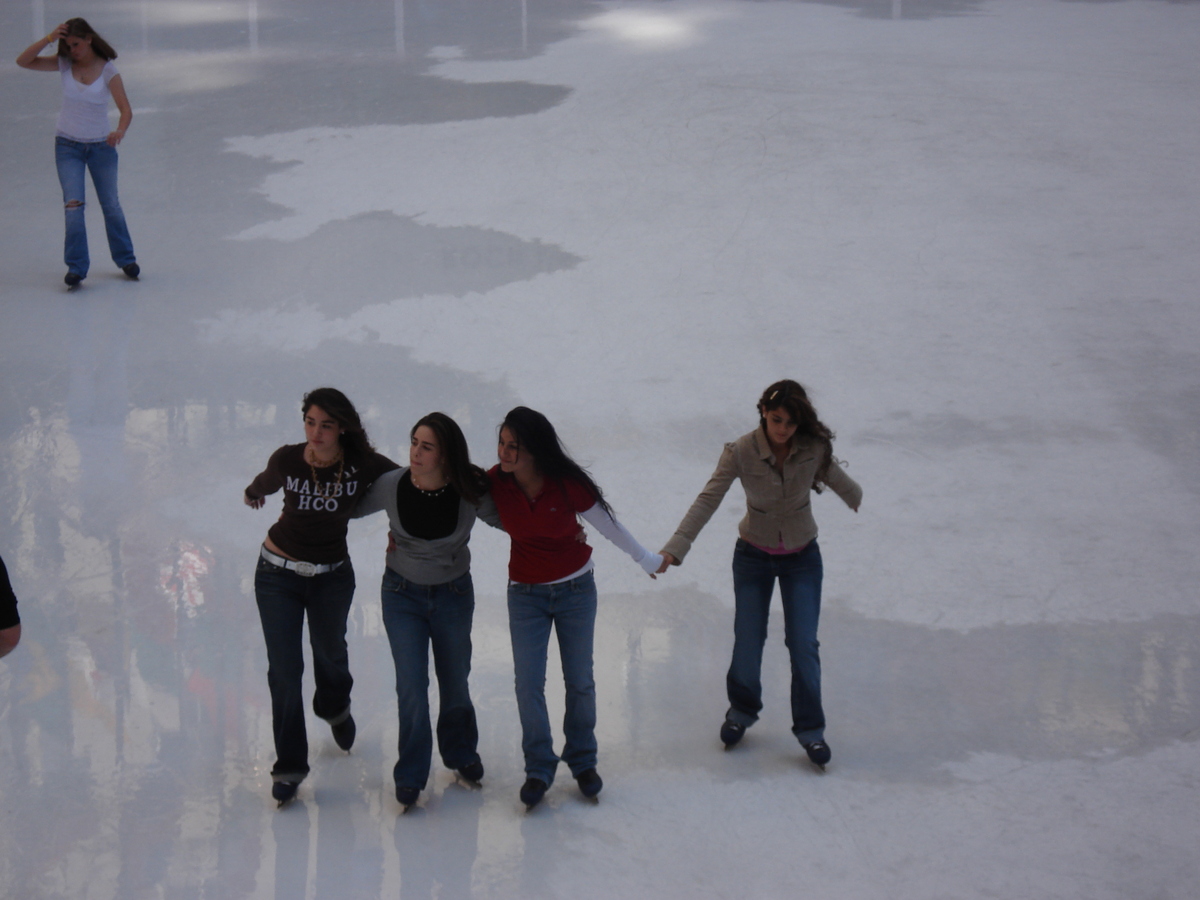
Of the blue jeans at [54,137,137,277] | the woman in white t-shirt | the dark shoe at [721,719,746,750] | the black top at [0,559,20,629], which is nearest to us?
the black top at [0,559,20,629]

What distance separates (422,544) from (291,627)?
54 centimetres

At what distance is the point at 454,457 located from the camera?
368cm

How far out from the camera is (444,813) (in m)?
3.81

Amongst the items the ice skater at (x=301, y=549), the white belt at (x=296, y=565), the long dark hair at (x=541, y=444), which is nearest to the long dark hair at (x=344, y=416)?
the ice skater at (x=301, y=549)

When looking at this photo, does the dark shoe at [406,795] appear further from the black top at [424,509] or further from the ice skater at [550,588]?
the black top at [424,509]

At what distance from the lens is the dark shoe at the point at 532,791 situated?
3809 mm

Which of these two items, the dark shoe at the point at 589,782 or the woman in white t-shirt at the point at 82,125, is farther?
the woman in white t-shirt at the point at 82,125

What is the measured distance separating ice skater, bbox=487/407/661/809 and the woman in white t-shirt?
16.8 ft

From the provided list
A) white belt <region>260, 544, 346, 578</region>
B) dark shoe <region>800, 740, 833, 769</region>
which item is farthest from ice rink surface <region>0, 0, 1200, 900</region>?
white belt <region>260, 544, 346, 578</region>

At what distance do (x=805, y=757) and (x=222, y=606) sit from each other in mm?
2608

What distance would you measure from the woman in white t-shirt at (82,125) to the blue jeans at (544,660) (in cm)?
528

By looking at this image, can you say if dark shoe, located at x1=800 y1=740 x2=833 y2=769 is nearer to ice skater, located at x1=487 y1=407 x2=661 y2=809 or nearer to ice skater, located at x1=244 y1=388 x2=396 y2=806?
ice skater, located at x1=487 y1=407 x2=661 y2=809

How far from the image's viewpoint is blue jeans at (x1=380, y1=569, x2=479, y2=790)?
3.78 metres

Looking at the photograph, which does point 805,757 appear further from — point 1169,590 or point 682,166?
point 682,166
